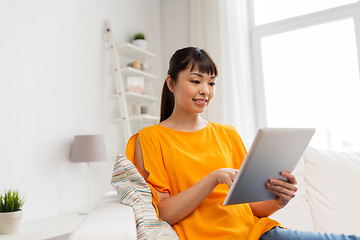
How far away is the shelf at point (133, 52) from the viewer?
104 inches

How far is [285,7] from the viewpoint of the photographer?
287 centimetres

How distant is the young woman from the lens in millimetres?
938

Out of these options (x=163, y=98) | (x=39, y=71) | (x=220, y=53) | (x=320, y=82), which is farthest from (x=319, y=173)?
(x=39, y=71)

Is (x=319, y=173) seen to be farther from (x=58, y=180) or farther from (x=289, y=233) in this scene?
(x=58, y=180)

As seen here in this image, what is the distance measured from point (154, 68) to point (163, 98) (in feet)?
6.53

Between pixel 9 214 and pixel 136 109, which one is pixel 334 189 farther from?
pixel 136 109

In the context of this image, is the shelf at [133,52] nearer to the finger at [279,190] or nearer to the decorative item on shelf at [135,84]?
the decorative item on shelf at [135,84]

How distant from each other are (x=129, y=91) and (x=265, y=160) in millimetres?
2055

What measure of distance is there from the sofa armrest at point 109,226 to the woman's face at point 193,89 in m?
0.41

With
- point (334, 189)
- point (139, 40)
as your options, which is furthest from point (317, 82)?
point (139, 40)

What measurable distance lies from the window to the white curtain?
0.55 feet

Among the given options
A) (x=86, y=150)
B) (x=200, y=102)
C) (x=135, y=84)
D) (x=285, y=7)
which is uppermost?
(x=285, y=7)

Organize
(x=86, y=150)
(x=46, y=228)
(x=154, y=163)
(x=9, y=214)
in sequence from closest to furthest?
1. (x=154, y=163)
2. (x=9, y=214)
3. (x=46, y=228)
4. (x=86, y=150)

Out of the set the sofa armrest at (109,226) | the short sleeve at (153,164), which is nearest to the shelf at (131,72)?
the short sleeve at (153,164)
